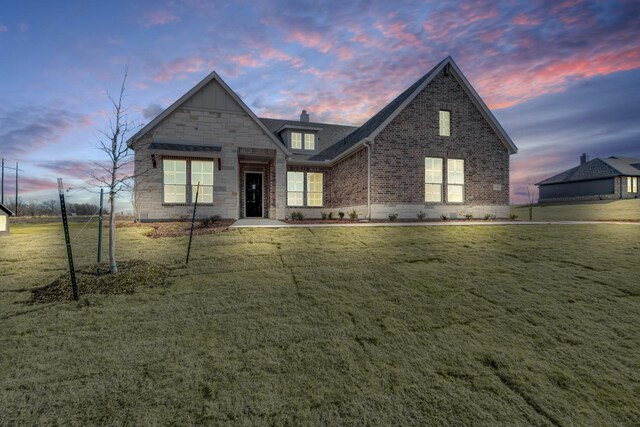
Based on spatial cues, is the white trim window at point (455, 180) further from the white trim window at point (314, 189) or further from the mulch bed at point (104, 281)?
the mulch bed at point (104, 281)

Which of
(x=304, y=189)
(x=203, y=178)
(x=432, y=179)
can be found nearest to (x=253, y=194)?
(x=304, y=189)

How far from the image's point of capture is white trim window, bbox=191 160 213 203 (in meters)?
14.2

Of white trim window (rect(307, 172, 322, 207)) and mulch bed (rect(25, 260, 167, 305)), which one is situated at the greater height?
white trim window (rect(307, 172, 322, 207))

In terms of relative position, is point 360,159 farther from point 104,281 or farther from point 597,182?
point 597,182

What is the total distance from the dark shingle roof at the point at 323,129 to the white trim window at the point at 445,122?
7.98 metres

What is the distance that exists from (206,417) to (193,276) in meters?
3.85

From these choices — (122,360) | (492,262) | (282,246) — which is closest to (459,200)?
(492,262)

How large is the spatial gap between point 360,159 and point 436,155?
3.82 metres

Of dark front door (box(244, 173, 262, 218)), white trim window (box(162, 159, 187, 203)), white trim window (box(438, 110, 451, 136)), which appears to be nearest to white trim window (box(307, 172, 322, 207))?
dark front door (box(244, 173, 262, 218))

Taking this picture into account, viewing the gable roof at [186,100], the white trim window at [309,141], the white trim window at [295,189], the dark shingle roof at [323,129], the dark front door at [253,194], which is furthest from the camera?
the dark shingle roof at [323,129]

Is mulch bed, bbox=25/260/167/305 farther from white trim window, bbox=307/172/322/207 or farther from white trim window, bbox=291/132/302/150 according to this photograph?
white trim window, bbox=291/132/302/150

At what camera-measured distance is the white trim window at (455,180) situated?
52.0ft

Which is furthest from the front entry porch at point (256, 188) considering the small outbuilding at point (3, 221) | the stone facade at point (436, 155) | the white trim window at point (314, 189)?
the small outbuilding at point (3, 221)

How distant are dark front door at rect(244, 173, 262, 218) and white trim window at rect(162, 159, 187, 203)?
3.90 m
